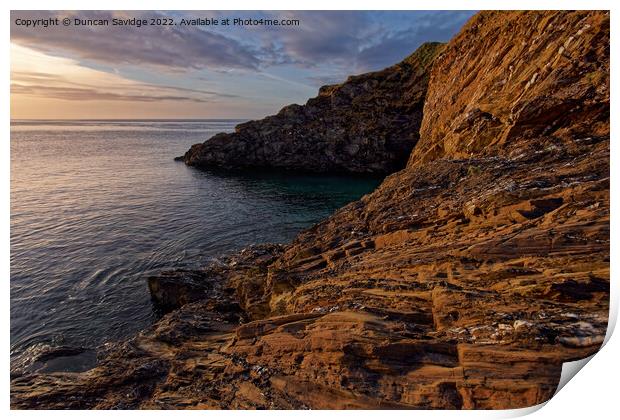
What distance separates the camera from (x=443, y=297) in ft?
36.1

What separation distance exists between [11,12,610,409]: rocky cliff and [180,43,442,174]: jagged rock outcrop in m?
42.5

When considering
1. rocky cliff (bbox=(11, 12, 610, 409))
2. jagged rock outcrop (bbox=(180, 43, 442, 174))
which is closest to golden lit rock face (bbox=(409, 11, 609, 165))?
rocky cliff (bbox=(11, 12, 610, 409))

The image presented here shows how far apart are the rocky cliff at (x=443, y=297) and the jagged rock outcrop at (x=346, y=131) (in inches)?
1673

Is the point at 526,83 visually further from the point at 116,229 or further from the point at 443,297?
the point at 116,229

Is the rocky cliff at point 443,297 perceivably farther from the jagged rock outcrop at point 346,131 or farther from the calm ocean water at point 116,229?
the jagged rock outcrop at point 346,131

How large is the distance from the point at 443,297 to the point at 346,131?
5940 centimetres

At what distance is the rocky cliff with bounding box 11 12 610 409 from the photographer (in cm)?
920

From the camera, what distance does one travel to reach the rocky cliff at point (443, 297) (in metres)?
9.20

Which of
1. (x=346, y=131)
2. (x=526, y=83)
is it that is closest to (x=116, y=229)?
(x=526, y=83)

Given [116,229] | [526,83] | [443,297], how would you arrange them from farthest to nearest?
1. [116,229]
2. [526,83]
3. [443,297]

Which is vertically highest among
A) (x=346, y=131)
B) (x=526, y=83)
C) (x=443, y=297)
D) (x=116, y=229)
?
(x=346, y=131)

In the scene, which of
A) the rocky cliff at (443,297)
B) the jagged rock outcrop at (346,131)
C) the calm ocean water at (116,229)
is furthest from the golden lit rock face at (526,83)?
the jagged rock outcrop at (346,131)

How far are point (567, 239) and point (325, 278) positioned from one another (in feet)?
31.1

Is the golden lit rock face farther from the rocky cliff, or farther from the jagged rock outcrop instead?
the jagged rock outcrop
